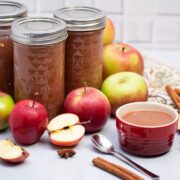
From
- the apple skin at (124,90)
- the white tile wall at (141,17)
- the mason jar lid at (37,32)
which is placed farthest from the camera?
the white tile wall at (141,17)

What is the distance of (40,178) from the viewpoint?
3.05ft

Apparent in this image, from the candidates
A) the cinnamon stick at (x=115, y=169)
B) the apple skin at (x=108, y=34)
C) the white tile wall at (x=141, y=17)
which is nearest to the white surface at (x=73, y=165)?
the cinnamon stick at (x=115, y=169)

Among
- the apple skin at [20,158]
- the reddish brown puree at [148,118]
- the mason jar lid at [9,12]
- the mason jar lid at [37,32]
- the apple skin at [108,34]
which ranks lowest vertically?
the apple skin at [20,158]

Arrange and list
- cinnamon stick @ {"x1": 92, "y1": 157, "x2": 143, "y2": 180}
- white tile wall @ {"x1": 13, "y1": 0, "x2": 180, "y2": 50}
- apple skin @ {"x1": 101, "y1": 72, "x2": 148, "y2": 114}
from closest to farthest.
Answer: cinnamon stick @ {"x1": 92, "y1": 157, "x2": 143, "y2": 180} → apple skin @ {"x1": 101, "y1": 72, "x2": 148, "y2": 114} → white tile wall @ {"x1": 13, "y1": 0, "x2": 180, "y2": 50}

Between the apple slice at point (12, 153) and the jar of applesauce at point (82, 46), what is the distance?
0.21 m

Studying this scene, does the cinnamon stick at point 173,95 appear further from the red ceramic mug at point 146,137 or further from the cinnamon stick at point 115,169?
the cinnamon stick at point 115,169

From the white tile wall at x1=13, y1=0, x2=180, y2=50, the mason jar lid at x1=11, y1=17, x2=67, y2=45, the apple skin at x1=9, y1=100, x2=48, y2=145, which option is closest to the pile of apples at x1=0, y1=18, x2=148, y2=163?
the apple skin at x1=9, y1=100, x2=48, y2=145

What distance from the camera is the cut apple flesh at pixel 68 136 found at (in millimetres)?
1021

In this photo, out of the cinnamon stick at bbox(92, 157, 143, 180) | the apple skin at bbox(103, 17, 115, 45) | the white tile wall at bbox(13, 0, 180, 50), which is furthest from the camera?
the white tile wall at bbox(13, 0, 180, 50)

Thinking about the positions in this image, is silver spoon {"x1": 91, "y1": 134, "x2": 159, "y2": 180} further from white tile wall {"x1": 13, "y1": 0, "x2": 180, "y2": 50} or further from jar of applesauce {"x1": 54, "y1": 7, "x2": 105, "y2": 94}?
white tile wall {"x1": 13, "y1": 0, "x2": 180, "y2": 50}

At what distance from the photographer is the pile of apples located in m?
1.01

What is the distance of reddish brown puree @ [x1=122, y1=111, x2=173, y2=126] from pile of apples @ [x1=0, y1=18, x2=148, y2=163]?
61 mm

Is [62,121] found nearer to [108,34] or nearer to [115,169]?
[115,169]

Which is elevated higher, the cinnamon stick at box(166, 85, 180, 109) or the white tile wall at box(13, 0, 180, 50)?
the white tile wall at box(13, 0, 180, 50)
